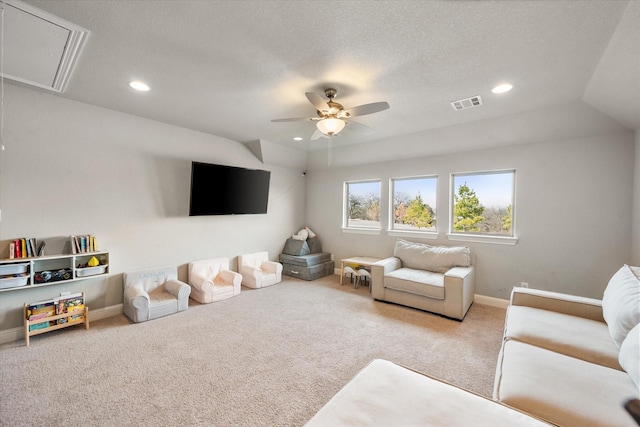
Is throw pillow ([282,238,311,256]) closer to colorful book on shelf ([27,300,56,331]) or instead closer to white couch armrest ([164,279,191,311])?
white couch armrest ([164,279,191,311])

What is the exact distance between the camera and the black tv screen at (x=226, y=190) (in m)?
3.93

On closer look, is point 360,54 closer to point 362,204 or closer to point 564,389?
point 564,389

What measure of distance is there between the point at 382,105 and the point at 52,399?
3.55 metres

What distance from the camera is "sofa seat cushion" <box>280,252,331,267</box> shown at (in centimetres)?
520

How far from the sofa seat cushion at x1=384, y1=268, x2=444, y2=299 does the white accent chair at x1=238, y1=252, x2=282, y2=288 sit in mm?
2133

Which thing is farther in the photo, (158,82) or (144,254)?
(144,254)

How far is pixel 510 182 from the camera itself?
3869 mm

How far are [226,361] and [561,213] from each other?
4.50 metres

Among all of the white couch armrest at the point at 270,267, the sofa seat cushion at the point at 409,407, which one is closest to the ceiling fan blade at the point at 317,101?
the sofa seat cushion at the point at 409,407

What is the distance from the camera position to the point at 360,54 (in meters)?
2.09

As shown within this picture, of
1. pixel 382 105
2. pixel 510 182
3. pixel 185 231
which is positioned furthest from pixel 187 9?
pixel 510 182

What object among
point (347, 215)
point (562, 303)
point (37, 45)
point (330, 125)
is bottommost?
point (562, 303)

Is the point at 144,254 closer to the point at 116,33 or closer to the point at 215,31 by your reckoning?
the point at 116,33

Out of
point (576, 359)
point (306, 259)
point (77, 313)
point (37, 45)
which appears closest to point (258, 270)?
point (306, 259)
